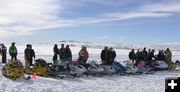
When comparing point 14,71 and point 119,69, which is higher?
point 14,71

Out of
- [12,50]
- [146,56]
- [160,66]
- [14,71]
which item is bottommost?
[160,66]

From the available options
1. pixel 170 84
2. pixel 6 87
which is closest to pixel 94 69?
pixel 6 87

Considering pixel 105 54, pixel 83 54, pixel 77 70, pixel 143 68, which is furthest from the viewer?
pixel 143 68

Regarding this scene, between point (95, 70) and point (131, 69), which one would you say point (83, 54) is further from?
point (131, 69)

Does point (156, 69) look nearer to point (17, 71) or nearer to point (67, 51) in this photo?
point (67, 51)

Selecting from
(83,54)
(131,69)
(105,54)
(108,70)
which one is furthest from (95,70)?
(131,69)

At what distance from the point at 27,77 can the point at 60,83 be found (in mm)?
1721

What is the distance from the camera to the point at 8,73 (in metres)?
15.2

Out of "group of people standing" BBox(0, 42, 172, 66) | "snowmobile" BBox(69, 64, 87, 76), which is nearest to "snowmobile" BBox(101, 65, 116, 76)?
"group of people standing" BBox(0, 42, 172, 66)

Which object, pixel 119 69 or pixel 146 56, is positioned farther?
pixel 146 56

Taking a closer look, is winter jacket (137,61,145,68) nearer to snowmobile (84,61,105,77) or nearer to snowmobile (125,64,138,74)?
snowmobile (125,64,138,74)

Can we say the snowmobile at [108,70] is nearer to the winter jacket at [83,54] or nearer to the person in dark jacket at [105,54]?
the person in dark jacket at [105,54]

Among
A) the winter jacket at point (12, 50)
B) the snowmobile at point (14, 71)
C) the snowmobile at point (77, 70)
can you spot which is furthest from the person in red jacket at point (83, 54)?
the snowmobile at point (14, 71)

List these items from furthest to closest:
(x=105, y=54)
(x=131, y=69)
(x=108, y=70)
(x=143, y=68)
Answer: (x=143, y=68) < (x=105, y=54) < (x=131, y=69) < (x=108, y=70)
